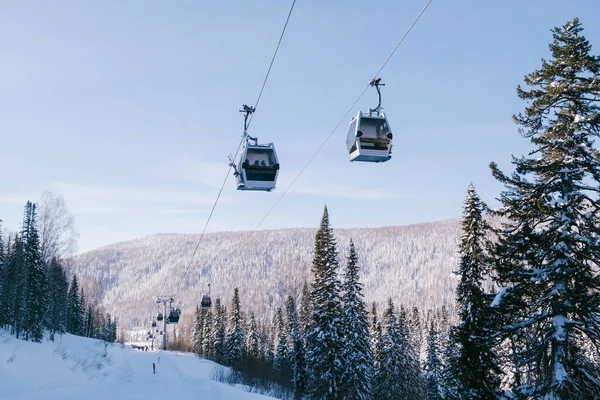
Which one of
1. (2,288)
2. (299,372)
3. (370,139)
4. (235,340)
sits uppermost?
(370,139)

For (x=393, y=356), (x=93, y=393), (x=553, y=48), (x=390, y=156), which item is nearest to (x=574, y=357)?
(x=390, y=156)

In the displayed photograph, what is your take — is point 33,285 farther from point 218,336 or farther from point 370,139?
point 370,139

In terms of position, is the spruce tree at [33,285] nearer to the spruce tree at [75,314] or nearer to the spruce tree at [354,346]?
the spruce tree at [75,314]

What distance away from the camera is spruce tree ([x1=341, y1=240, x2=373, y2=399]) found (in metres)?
39.1

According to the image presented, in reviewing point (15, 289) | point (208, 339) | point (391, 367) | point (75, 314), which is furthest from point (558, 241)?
point (75, 314)

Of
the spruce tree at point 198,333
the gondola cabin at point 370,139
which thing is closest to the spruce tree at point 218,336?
the spruce tree at point 198,333

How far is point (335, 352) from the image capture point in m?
39.1

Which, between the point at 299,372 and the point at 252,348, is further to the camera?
the point at 252,348

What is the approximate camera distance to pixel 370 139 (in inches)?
621

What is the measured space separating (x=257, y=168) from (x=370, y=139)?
471 cm

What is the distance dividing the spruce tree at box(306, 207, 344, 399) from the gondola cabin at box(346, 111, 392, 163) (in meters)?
25.6

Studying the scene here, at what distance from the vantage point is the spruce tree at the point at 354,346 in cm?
3909

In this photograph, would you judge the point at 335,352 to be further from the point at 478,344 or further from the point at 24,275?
the point at 24,275

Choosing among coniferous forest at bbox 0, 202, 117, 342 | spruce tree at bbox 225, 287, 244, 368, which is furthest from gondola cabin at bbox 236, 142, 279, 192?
spruce tree at bbox 225, 287, 244, 368
